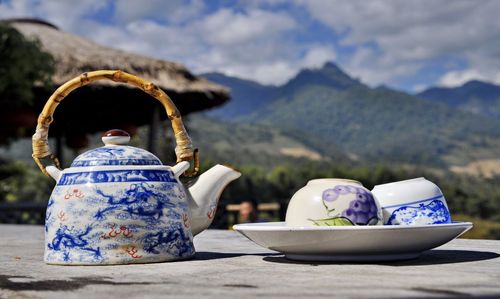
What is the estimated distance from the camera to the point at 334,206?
198 centimetres

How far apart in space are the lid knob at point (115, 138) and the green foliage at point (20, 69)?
8.12 m

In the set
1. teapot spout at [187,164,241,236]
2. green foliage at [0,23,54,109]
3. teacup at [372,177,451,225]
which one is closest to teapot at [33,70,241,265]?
teapot spout at [187,164,241,236]

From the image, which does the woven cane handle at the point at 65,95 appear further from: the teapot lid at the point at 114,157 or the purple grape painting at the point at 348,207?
the purple grape painting at the point at 348,207

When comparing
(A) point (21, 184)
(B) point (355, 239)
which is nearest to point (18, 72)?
(B) point (355, 239)

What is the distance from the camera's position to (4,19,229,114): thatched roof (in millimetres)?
10680

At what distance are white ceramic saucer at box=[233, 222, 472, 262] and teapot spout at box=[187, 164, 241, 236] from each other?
35cm

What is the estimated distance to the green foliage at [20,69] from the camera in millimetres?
9992

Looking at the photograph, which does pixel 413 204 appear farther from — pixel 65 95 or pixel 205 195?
pixel 65 95

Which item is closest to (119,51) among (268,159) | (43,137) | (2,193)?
(2,193)

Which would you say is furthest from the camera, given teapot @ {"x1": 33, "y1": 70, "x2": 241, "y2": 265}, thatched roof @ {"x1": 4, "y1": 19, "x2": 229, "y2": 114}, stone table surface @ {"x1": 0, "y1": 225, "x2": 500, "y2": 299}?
thatched roof @ {"x1": 4, "y1": 19, "x2": 229, "y2": 114}

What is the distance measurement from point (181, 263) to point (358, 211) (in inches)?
20.5

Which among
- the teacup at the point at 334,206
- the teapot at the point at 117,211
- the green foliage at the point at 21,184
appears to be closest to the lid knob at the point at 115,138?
the teapot at the point at 117,211

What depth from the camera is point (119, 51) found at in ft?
38.6

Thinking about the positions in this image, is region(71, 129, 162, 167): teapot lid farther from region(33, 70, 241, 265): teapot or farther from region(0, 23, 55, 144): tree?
region(0, 23, 55, 144): tree
